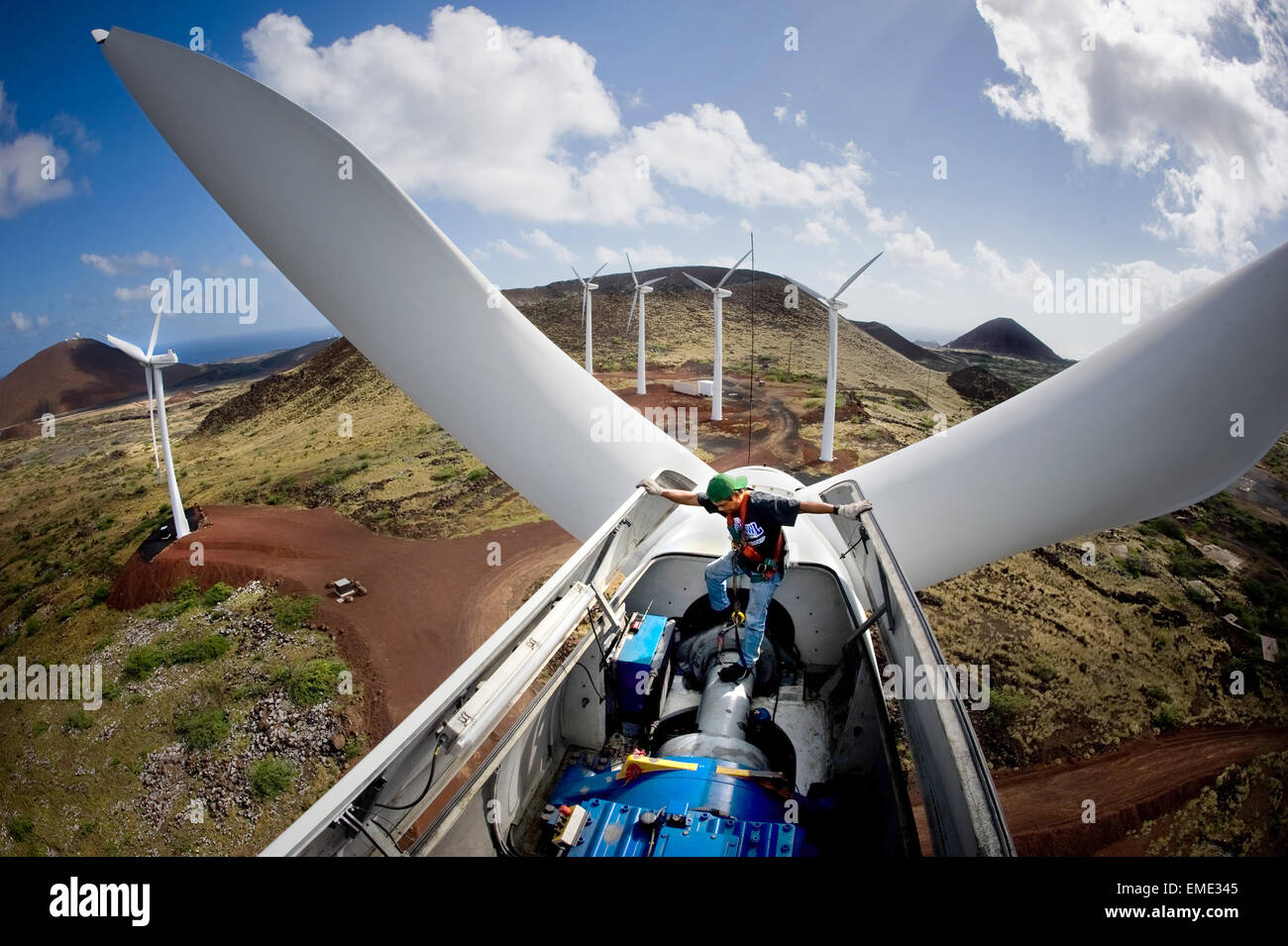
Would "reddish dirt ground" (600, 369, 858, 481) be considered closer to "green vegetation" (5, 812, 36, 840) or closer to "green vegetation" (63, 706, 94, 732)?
"green vegetation" (63, 706, 94, 732)

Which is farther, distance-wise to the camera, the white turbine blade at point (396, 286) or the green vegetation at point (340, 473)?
the green vegetation at point (340, 473)

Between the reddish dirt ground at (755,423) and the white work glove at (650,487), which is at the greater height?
the reddish dirt ground at (755,423)

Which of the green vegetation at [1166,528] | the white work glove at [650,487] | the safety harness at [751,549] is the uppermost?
the white work glove at [650,487]

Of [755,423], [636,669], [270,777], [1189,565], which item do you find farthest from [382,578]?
[1189,565]

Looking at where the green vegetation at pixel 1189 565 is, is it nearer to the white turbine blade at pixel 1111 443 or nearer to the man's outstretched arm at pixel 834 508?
the white turbine blade at pixel 1111 443

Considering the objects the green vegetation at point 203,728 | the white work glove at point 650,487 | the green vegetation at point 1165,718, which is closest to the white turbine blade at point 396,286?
the white work glove at point 650,487
